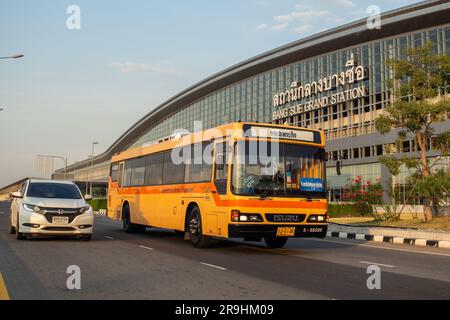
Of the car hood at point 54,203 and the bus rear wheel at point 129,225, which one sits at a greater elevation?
the car hood at point 54,203

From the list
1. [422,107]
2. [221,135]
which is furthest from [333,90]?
[221,135]

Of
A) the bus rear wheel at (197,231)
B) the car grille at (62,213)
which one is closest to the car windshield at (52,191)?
the car grille at (62,213)

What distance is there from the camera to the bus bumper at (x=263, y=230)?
1237 cm

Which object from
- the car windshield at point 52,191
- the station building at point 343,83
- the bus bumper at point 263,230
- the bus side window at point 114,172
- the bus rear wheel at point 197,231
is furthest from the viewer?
the station building at point 343,83

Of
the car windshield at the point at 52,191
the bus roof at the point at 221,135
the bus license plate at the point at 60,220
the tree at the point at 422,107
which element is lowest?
the bus license plate at the point at 60,220

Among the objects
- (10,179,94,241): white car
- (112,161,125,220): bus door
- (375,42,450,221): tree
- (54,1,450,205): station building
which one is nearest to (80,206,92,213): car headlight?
(10,179,94,241): white car

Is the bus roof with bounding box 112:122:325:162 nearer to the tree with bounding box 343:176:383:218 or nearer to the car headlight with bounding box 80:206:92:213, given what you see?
the car headlight with bounding box 80:206:92:213

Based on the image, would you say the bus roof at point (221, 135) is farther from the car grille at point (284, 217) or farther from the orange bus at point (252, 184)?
the car grille at point (284, 217)

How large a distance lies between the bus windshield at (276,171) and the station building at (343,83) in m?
35.7

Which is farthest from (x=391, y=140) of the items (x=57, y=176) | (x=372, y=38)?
(x=57, y=176)

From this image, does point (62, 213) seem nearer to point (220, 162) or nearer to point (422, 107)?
point (220, 162)

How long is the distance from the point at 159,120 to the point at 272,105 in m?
45.0

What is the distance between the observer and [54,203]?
561 inches

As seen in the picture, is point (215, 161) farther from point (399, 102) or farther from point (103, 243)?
point (399, 102)
